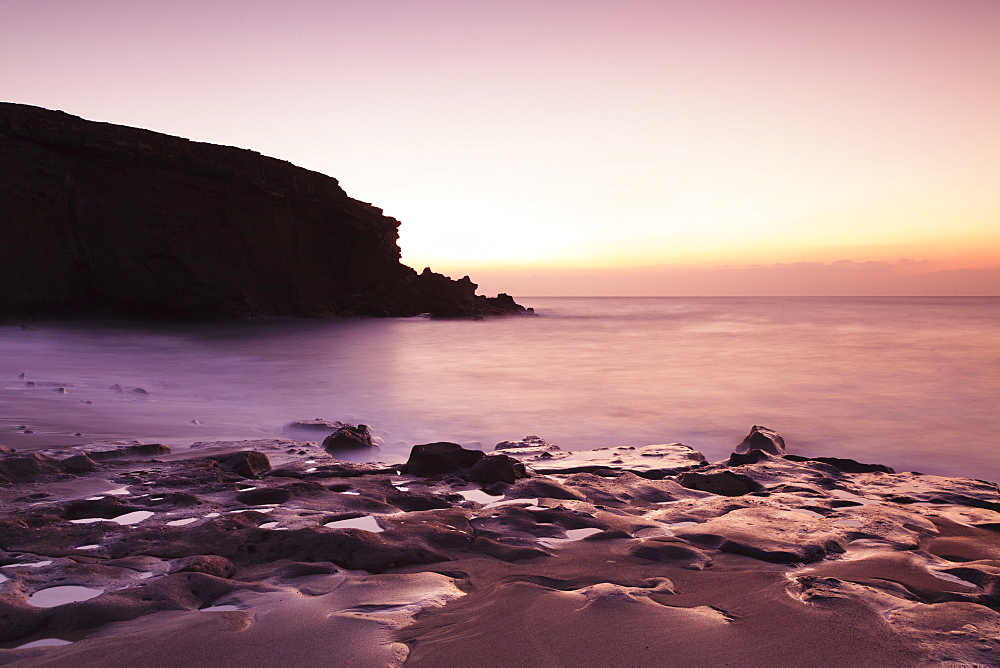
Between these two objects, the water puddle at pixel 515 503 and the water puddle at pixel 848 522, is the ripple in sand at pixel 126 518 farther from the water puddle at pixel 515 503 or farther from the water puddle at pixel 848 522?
the water puddle at pixel 848 522

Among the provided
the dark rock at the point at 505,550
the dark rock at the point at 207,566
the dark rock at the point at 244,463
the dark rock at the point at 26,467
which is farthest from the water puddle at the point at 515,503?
the dark rock at the point at 26,467

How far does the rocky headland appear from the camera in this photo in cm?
180

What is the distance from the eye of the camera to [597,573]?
7.76 feet

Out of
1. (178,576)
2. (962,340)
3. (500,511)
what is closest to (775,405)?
(500,511)

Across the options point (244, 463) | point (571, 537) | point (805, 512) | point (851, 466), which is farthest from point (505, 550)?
point (851, 466)

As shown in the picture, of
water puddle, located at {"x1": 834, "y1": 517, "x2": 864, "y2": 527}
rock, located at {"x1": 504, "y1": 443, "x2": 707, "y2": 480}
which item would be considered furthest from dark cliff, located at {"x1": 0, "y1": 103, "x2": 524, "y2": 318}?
water puddle, located at {"x1": 834, "y1": 517, "x2": 864, "y2": 527}

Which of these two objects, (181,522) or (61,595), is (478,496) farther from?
(61,595)

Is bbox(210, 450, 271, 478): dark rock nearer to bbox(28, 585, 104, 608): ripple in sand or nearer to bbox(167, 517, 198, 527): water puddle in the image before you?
bbox(167, 517, 198, 527): water puddle

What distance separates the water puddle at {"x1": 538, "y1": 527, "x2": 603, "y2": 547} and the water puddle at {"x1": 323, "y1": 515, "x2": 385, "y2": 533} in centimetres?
76

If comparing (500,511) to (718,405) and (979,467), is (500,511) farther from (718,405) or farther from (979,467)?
(718,405)

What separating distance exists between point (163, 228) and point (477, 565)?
75.4 ft

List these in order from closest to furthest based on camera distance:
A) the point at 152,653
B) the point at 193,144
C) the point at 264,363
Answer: the point at 152,653
the point at 264,363
the point at 193,144

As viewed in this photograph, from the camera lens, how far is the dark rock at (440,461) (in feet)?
12.9

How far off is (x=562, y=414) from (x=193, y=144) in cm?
2042
